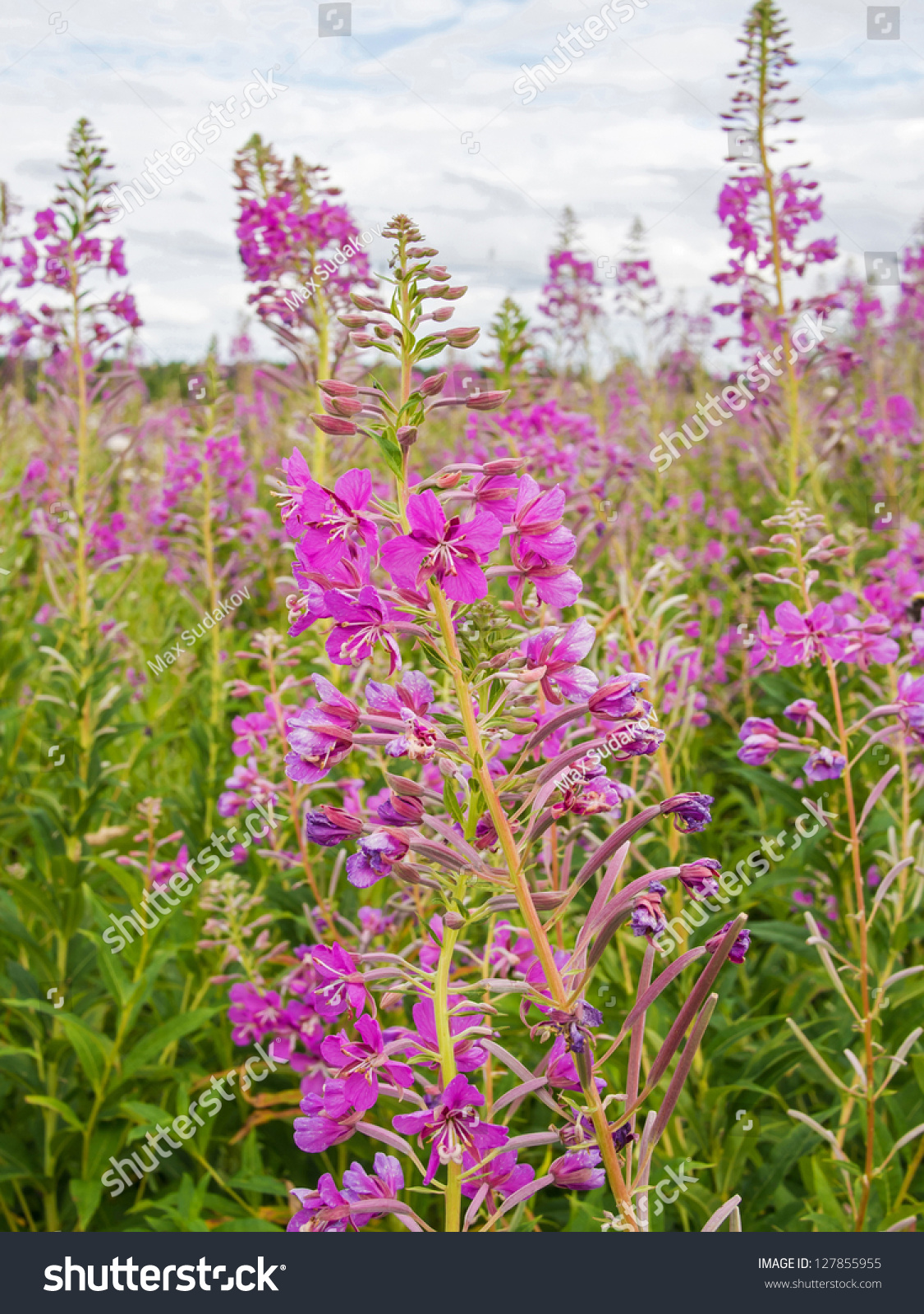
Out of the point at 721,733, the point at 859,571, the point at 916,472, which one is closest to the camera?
the point at 721,733

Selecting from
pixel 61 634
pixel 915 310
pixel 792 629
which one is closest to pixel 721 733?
pixel 792 629

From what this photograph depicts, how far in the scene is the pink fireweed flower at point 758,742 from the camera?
2225mm

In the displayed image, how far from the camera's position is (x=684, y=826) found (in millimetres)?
1324

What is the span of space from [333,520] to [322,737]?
1.01 ft

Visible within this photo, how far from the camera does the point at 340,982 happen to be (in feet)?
4.47

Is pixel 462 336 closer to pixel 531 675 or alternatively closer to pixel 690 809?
pixel 531 675

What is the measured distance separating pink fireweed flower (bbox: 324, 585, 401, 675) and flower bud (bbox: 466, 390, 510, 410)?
34cm

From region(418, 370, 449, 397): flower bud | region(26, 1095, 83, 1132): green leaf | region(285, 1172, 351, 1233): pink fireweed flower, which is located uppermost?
region(418, 370, 449, 397): flower bud

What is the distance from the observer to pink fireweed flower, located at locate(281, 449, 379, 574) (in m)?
1.30

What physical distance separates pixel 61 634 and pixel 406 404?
3.60 m

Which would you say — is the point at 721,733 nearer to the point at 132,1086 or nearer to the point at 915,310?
the point at 132,1086

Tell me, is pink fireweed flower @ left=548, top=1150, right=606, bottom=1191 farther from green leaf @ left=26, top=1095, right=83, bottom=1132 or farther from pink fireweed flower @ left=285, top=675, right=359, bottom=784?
green leaf @ left=26, top=1095, right=83, bottom=1132

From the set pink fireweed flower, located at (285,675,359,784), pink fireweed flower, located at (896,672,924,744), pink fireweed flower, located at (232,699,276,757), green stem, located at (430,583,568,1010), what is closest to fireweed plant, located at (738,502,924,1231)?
pink fireweed flower, located at (896,672,924,744)

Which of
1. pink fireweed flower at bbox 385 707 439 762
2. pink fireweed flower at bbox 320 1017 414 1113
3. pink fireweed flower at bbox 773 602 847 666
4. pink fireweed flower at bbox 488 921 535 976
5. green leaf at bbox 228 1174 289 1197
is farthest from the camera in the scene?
green leaf at bbox 228 1174 289 1197
